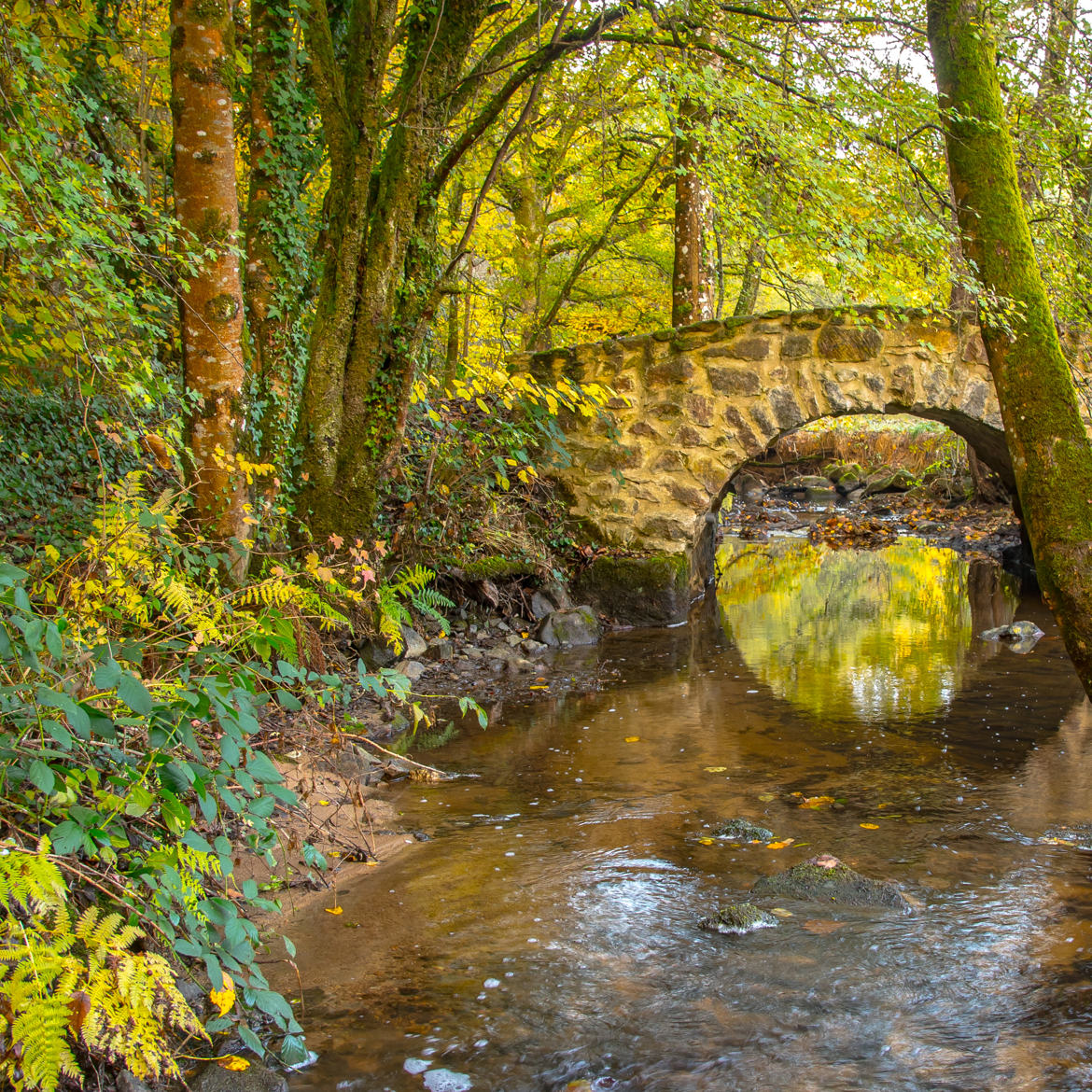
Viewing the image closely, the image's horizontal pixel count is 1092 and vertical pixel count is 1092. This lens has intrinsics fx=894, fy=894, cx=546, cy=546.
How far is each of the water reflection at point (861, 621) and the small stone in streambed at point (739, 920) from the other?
2496 millimetres

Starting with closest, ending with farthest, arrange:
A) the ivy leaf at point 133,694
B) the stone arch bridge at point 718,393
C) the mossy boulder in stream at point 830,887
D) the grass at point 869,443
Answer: the ivy leaf at point 133,694 → the mossy boulder in stream at point 830,887 → the stone arch bridge at point 718,393 → the grass at point 869,443

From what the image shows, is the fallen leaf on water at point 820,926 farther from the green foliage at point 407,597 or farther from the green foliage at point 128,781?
the green foliage at point 407,597

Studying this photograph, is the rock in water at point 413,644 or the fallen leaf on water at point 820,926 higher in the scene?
the rock in water at point 413,644

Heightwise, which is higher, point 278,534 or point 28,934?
point 278,534

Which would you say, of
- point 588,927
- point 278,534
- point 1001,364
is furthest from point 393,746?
point 1001,364

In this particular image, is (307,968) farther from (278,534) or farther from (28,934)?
(278,534)

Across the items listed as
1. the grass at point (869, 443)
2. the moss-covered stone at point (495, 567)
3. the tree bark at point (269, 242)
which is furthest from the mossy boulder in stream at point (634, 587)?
the grass at point (869, 443)

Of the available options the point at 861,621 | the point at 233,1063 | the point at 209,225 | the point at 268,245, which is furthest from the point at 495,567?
the point at 233,1063

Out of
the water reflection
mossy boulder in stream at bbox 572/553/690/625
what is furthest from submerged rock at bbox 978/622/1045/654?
mossy boulder in stream at bbox 572/553/690/625

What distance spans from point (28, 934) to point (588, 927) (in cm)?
157

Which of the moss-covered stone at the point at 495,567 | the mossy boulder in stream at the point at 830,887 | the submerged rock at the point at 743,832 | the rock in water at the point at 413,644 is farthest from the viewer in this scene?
the moss-covered stone at the point at 495,567

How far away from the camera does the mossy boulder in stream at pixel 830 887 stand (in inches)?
111

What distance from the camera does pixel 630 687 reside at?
5.84 meters

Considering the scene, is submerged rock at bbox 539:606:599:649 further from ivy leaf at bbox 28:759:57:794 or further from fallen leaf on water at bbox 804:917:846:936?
ivy leaf at bbox 28:759:57:794
